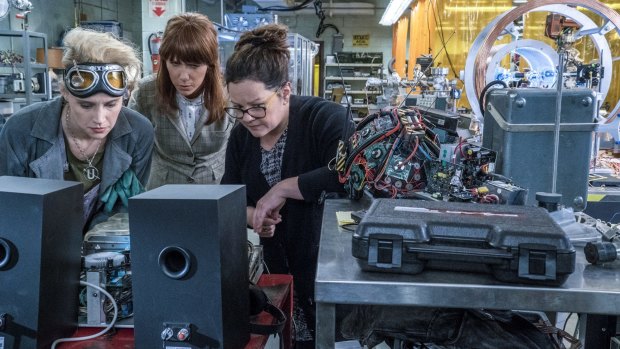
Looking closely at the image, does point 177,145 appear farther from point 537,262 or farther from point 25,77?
point 25,77

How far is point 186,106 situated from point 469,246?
162 cm

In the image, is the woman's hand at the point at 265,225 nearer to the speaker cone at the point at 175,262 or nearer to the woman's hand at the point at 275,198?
the woman's hand at the point at 275,198

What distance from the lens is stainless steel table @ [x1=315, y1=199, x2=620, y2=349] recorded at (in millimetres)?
925

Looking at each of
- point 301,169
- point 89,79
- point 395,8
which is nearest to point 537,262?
point 301,169

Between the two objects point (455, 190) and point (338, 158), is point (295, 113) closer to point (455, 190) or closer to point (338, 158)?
point (338, 158)

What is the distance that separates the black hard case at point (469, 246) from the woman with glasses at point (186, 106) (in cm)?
137

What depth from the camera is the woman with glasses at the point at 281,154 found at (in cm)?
162

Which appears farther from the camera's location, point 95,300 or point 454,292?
point 95,300

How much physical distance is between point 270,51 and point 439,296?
974mm

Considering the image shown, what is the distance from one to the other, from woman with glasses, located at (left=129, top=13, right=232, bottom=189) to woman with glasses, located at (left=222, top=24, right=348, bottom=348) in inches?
17.5

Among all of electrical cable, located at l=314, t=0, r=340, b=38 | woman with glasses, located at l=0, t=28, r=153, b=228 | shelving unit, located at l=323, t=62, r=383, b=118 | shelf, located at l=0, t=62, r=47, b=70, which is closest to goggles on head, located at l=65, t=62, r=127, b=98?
woman with glasses, located at l=0, t=28, r=153, b=228

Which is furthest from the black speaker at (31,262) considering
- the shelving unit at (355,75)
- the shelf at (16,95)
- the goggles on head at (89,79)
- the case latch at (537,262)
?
the shelving unit at (355,75)

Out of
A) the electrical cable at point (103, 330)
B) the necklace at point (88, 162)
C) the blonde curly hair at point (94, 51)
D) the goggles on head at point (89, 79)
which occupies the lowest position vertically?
the electrical cable at point (103, 330)

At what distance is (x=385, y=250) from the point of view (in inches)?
38.5
